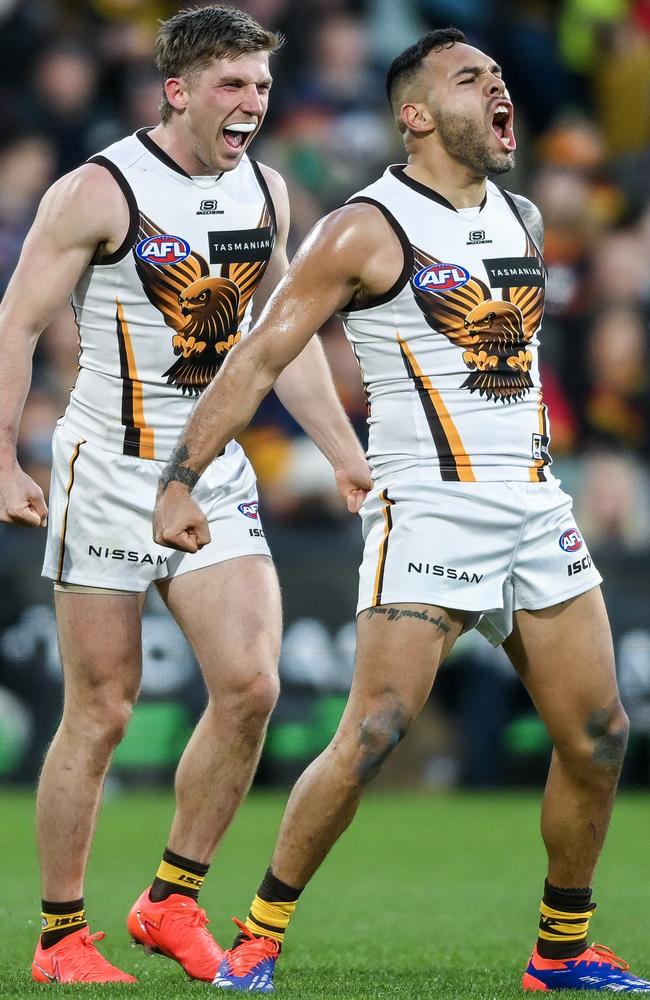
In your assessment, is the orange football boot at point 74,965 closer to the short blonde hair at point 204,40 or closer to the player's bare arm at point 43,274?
the player's bare arm at point 43,274

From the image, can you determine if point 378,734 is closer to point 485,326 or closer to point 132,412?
point 485,326

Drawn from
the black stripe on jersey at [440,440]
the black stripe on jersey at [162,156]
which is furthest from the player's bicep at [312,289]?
the black stripe on jersey at [162,156]

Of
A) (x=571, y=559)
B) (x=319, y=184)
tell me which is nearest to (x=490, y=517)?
(x=571, y=559)

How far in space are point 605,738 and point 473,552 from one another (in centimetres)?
63

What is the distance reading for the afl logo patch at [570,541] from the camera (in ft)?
15.6

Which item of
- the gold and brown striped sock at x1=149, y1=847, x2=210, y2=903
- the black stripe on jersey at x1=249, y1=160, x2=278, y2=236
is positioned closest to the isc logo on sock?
the gold and brown striped sock at x1=149, y1=847, x2=210, y2=903

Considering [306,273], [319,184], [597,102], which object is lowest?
[306,273]

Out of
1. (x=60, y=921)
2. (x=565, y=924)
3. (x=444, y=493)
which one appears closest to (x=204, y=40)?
(x=444, y=493)

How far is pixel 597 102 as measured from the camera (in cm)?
1368

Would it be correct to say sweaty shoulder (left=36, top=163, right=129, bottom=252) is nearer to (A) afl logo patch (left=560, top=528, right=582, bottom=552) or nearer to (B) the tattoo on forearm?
(B) the tattoo on forearm

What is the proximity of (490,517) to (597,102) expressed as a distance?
31.9 ft

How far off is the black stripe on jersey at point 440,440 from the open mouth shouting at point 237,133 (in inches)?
35.7

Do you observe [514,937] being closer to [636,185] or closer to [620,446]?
[620,446]

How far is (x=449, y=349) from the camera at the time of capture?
15.5 feet
